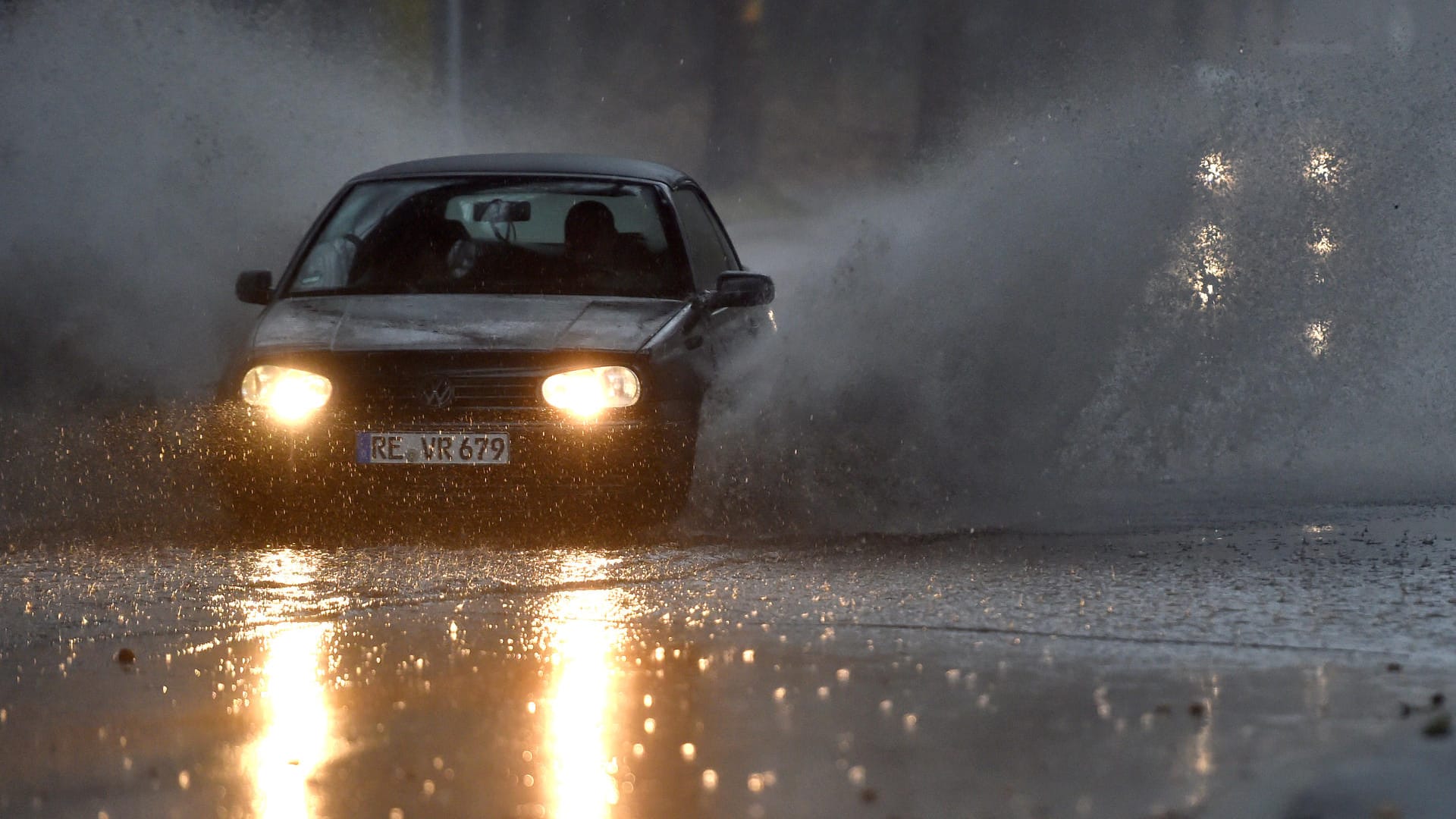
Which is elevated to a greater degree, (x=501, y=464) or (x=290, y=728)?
(x=501, y=464)

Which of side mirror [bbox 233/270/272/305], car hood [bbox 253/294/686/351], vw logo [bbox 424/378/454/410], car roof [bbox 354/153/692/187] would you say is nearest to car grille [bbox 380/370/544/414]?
vw logo [bbox 424/378/454/410]

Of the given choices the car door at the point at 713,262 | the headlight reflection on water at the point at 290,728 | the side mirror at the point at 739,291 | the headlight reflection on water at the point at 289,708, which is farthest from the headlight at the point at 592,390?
the headlight reflection on water at the point at 290,728

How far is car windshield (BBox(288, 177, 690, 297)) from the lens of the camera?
848 cm

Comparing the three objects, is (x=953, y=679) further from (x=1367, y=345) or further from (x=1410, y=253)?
(x=1410, y=253)

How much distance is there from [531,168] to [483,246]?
0.55m

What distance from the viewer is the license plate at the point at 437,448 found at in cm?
750

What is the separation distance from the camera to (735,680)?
475 cm

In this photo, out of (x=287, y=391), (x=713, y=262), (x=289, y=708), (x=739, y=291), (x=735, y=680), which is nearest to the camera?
(x=289, y=708)

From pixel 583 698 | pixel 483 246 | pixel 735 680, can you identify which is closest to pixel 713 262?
pixel 483 246

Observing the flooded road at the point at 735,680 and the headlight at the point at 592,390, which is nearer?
the flooded road at the point at 735,680

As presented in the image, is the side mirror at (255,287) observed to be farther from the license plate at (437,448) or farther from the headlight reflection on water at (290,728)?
the headlight reflection on water at (290,728)

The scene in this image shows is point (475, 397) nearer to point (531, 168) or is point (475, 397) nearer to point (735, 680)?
point (531, 168)

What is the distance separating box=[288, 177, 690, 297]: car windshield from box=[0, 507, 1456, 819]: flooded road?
4.63ft

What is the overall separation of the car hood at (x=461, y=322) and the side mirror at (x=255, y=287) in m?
0.37
